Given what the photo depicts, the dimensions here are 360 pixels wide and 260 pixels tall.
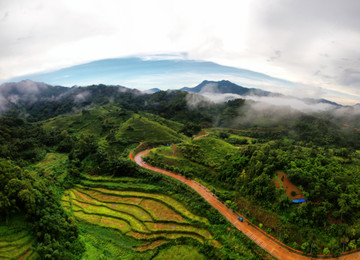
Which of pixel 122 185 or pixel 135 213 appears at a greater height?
pixel 122 185

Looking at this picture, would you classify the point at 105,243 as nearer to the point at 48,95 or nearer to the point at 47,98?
the point at 47,98

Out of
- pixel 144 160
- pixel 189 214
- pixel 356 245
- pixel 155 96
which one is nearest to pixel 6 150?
pixel 144 160

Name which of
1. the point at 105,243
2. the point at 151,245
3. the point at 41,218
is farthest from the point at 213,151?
the point at 41,218

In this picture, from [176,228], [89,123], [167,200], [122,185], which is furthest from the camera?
[89,123]

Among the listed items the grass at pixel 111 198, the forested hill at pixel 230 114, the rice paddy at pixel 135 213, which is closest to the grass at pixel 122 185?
the rice paddy at pixel 135 213

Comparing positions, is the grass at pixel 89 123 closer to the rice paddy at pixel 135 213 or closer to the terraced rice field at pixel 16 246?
the rice paddy at pixel 135 213

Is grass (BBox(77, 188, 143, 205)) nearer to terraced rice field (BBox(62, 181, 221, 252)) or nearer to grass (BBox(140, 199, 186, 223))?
terraced rice field (BBox(62, 181, 221, 252))

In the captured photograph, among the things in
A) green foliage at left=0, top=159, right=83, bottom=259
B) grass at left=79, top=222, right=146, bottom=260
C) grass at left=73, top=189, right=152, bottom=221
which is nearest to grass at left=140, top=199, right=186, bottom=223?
grass at left=73, top=189, right=152, bottom=221
